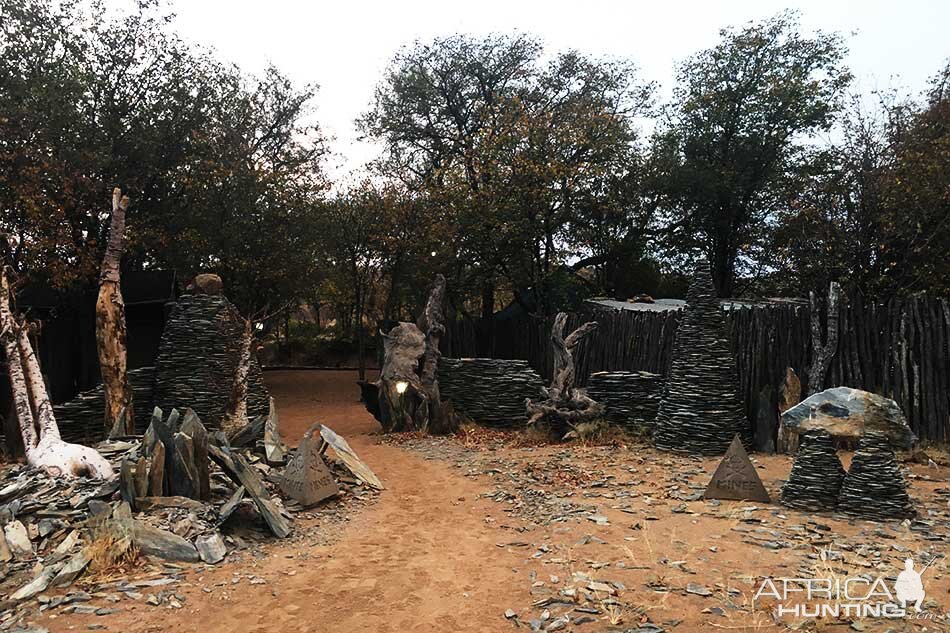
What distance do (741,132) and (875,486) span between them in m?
12.5

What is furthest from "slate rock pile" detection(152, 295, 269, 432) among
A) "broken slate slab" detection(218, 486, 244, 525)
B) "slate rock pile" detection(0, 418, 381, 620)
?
"broken slate slab" detection(218, 486, 244, 525)

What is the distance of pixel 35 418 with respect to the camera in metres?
6.80

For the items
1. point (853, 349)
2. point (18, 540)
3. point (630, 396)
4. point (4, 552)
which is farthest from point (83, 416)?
point (853, 349)

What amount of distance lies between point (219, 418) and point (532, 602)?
744 centimetres

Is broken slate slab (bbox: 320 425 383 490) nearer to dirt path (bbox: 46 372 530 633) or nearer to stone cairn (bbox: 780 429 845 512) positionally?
dirt path (bbox: 46 372 530 633)

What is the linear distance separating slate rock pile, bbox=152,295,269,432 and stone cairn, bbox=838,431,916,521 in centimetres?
851

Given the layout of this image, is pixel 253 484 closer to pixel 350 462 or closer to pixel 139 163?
pixel 350 462

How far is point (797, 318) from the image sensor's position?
7855mm

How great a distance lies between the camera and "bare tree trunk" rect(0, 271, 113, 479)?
5754 mm

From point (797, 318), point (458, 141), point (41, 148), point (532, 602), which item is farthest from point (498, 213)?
point (532, 602)

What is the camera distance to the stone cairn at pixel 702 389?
25.0 ft

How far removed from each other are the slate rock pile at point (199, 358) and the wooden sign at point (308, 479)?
4.02 m

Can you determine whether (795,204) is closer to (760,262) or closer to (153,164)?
(760,262)

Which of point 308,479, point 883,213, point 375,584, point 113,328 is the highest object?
point 883,213
